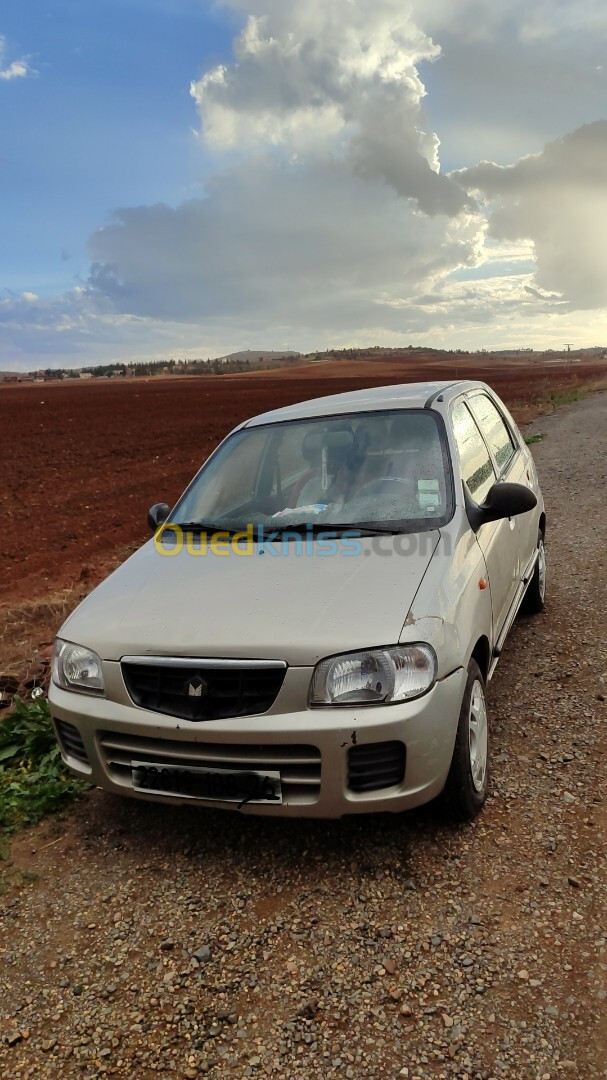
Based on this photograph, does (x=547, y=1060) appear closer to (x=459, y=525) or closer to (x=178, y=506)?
(x=459, y=525)

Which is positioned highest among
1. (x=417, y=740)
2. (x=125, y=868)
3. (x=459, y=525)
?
(x=459, y=525)

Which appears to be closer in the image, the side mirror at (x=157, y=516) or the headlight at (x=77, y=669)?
the headlight at (x=77, y=669)

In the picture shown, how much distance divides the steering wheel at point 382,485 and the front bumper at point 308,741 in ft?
3.53

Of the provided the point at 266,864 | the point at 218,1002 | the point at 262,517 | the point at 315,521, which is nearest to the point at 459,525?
the point at 315,521

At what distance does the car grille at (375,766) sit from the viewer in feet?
8.27

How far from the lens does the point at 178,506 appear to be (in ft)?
12.9

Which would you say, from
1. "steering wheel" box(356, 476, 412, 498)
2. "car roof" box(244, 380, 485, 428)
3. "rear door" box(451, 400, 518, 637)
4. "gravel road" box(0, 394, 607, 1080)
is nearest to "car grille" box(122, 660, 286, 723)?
"gravel road" box(0, 394, 607, 1080)

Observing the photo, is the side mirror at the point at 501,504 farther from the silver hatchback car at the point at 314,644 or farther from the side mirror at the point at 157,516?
the side mirror at the point at 157,516

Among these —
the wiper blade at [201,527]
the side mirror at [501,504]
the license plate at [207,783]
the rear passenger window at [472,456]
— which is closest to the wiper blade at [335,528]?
the wiper blade at [201,527]

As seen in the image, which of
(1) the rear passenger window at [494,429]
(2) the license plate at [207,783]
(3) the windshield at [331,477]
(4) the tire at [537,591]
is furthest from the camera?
(4) the tire at [537,591]

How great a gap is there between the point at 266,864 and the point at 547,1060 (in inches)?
46.5

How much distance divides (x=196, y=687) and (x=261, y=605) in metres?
0.39

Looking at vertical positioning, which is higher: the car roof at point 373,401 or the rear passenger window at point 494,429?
the car roof at point 373,401

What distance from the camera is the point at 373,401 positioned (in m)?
4.11
